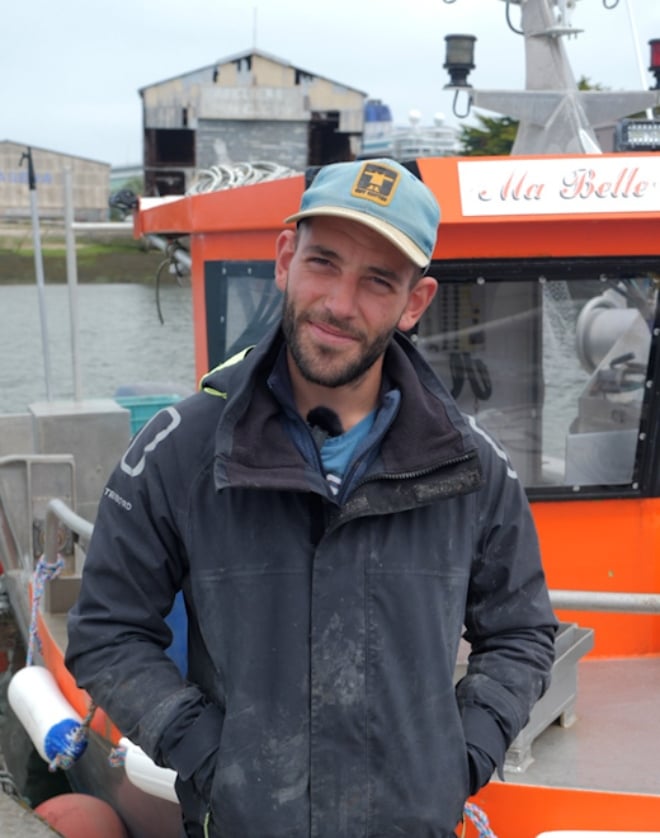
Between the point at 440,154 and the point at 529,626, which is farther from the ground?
the point at 440,154

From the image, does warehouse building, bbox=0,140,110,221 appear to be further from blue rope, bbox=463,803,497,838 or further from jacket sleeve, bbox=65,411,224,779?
jacket sleeve, bbox=65,411,224,779

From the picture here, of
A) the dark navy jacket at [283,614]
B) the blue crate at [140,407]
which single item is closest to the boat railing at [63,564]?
the blue crate at [140,407]

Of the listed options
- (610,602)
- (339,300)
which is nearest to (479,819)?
(610,602)

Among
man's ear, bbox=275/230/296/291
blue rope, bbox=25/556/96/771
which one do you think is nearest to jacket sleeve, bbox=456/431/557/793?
man's ear, bbox=275/230/296/291

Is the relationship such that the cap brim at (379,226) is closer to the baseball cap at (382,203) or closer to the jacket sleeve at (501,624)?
the baseball cap at (382,203)

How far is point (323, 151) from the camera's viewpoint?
23578 mm

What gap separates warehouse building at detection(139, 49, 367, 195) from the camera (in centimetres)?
2445

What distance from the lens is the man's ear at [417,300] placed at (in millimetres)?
2189

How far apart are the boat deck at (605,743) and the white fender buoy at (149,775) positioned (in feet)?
3.30

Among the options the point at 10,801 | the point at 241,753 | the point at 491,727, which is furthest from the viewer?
the point at 10,801

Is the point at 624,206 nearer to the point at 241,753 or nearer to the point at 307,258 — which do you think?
the point at 307,258

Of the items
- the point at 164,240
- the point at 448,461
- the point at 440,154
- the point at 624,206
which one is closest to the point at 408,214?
the point at 448,461

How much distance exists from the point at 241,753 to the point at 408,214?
0.93 metres

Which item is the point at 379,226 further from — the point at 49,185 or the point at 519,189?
the point at 49,185
